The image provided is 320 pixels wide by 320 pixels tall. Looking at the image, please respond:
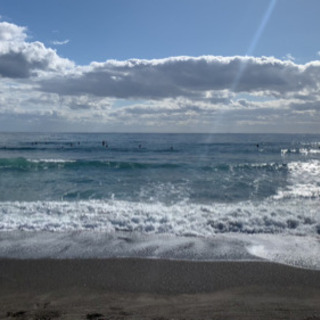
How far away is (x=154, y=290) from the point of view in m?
5.26

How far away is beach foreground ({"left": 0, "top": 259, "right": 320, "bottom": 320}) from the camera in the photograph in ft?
14.5

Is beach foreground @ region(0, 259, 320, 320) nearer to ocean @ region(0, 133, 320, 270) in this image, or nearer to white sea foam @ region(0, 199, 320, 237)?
ocean @ region(0, 133, 320, 270)

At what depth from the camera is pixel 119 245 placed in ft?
24.0

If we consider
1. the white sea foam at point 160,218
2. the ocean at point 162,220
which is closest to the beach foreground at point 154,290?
the ocean at point 162,220

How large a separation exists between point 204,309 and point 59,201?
368 inches

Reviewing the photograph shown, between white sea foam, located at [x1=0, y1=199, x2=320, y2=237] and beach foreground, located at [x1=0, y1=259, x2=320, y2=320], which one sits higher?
white sea foam, located at [x1=0, y1=199, x2=320, y2=237]

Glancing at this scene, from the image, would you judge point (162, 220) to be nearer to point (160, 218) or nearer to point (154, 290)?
point (160, 218)

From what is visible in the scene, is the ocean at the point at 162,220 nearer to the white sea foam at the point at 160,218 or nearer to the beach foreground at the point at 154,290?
the white sea foam at the point at 160,218

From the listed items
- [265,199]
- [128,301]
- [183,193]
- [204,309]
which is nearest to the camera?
[204,309]

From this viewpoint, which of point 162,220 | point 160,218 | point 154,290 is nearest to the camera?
point 154,290

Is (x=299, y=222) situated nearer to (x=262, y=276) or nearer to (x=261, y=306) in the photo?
(x=262, y=276)

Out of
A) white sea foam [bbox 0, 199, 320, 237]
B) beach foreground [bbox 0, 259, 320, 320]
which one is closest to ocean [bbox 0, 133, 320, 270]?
white sea foam [bbox 0, 199, 320, 237]

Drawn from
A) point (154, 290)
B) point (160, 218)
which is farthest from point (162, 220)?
point (154, 290)

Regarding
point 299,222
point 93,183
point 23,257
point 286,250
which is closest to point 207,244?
point 286,250
